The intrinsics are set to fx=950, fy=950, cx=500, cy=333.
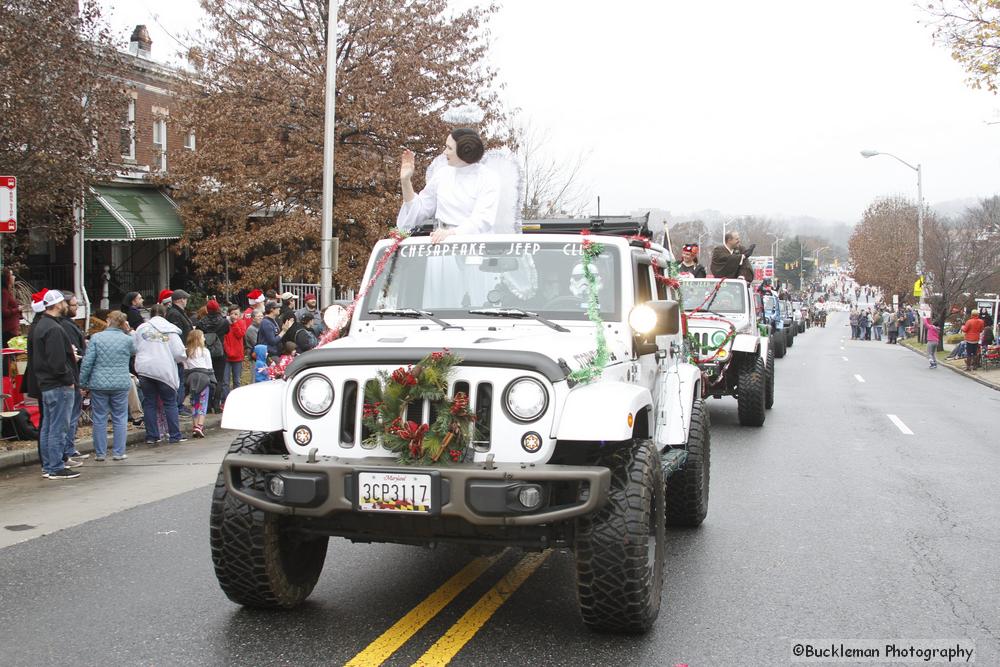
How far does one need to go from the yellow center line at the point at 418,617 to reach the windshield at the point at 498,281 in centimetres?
154

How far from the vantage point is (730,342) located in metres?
12.1

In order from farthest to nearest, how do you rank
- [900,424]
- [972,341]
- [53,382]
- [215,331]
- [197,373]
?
[972,341]
[900,424]
[215,331]
[197,373]
[53,382]

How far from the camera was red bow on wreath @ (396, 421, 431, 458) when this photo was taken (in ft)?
13.9

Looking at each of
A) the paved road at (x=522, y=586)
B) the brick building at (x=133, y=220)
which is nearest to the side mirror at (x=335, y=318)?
the paved road at (x=522, y=586)

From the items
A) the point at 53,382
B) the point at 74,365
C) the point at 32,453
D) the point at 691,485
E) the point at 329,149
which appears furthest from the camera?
the point at 329,149

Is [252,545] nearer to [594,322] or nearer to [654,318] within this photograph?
[594,322]

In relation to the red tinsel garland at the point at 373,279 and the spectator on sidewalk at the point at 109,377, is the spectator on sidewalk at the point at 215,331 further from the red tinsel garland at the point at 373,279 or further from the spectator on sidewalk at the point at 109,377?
the red tinsel garland at the point at 373,279

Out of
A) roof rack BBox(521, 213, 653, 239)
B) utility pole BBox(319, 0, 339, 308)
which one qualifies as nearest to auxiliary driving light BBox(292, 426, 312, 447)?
roof rack BBox(521, 213, 653, 239)

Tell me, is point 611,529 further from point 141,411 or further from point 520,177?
point 141,411

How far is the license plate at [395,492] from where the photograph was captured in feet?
13.4

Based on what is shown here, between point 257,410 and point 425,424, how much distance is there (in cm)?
90

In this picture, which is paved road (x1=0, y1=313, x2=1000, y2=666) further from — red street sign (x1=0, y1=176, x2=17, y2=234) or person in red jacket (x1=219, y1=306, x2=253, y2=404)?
person in red jacket (x1=219, y1=306, x2=253, y2=404)

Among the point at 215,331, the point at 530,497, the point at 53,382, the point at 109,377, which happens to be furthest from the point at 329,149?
the point at 530,497

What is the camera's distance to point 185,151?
23.0m
